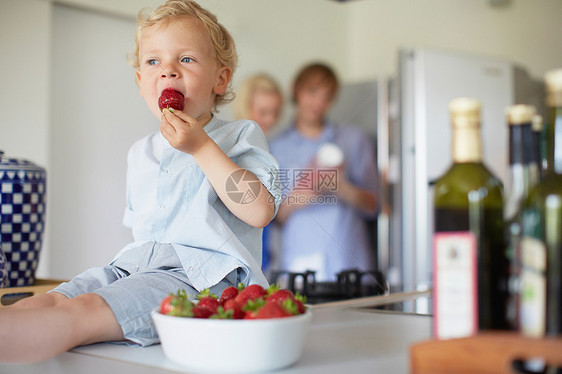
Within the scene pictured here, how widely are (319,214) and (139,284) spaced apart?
10.4 inches

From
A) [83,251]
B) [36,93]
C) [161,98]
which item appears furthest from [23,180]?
[36,93]

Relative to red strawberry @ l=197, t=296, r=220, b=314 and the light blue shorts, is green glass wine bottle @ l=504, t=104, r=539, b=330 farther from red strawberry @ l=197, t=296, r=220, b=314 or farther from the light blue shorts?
the light blue shorts

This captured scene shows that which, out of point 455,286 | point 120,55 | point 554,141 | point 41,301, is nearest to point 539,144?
point 554,141

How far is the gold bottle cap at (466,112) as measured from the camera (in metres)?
0.37

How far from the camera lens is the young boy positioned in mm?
686

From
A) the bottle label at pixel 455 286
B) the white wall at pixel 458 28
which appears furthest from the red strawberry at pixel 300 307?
the white wall at pixel 458 28

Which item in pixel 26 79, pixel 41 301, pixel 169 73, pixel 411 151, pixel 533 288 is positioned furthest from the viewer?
pixel 411 151

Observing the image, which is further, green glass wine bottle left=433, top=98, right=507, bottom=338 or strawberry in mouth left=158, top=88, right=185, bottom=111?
strawberry in mouth left=158, top=88, right=185, bottom=111

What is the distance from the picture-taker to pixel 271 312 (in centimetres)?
48

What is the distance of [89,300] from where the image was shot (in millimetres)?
601

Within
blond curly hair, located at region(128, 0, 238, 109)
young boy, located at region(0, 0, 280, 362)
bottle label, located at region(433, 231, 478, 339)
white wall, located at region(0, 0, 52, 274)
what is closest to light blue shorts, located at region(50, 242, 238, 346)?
young boy, located at region(0, 0, 280, 362)

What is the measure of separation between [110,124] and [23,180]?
0.19 meters

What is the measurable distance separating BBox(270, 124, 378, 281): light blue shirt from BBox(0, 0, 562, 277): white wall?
112mm

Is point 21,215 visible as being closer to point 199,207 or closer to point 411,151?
point 199,207
